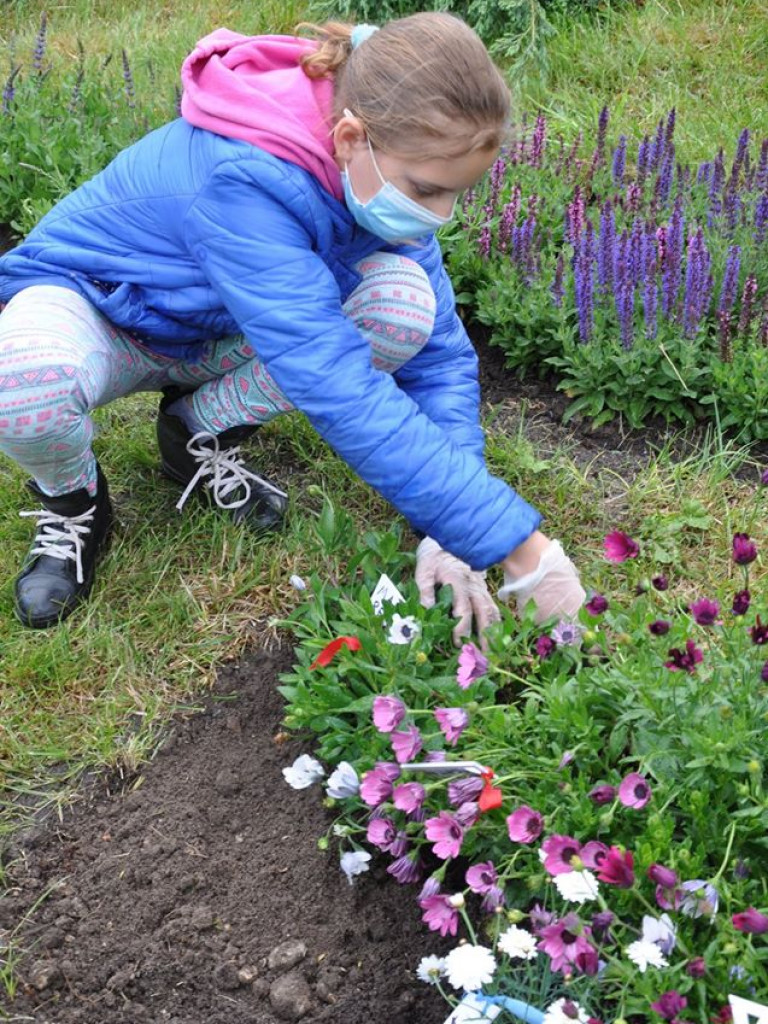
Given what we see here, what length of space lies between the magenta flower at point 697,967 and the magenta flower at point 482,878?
0.91 feet

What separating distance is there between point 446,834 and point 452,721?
15 cm

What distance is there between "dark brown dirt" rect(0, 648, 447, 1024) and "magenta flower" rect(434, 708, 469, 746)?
352 millimetres

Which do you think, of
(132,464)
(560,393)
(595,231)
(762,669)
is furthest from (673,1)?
(762,669)

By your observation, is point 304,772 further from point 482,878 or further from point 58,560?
point 58,560

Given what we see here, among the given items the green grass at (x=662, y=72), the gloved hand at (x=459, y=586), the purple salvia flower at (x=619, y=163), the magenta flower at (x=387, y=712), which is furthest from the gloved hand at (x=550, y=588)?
the green grass at (x=662, y=72)

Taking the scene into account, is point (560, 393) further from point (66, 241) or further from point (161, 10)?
point (161, 10)

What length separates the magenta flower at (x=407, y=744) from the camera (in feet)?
→ 5.98

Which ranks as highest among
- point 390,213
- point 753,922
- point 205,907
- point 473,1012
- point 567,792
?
point 390,213

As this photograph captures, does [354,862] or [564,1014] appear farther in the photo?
[354,862]

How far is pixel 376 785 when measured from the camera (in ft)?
6.07

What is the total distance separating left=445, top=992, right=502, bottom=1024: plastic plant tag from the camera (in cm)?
159

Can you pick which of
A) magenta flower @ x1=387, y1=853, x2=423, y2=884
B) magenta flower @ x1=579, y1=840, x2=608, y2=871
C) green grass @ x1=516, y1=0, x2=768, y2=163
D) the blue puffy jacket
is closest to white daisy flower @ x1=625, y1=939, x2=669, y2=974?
magenta flower @ x1=579, y1=840, x2=608, y2=871

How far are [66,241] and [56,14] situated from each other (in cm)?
363

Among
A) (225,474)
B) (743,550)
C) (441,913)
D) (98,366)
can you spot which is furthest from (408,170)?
(441,913)
